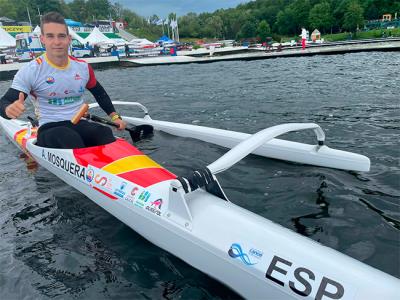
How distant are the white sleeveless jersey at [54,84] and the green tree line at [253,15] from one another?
211ft

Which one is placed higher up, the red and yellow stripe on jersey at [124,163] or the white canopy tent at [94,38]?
the white canopy tent at [94,38]

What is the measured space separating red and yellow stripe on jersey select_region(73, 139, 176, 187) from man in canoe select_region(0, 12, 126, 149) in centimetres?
25

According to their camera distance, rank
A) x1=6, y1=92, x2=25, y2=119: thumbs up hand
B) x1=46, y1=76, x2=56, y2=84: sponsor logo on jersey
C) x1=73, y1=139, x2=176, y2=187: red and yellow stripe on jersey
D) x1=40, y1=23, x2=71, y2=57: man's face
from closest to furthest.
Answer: x1=73, y1=139, x2=176, y2=187: red and yellow stripe on jersey → x1=6, y1=92, x2=25, y2=119: thumbs up hand → x1=40, y1=23, x2=71, y2=57: man's face → x1=46, y1=76, x2=56, y2=84: sponsor logo on jersey

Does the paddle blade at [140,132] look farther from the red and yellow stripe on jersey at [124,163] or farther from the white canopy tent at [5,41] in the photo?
the white canopy tent at [5,41]

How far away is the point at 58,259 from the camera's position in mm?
3215

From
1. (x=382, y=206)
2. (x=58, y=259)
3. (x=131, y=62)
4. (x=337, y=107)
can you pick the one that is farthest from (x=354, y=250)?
(x=131, y=62)

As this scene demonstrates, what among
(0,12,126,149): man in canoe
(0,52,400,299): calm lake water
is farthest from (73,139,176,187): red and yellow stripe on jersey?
(0,52,400,299): calm lake water

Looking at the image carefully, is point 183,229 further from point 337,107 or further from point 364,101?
point 364,101

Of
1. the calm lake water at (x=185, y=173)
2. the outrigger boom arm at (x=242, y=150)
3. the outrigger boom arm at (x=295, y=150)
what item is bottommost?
the calm lake water at (x=185, y=173)

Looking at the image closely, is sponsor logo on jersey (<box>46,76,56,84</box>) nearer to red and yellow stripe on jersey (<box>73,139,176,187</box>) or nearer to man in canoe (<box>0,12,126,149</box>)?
man in canoe (<box>0,12,126,149</box>)

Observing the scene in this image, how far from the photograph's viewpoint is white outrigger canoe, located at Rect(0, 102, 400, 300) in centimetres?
201

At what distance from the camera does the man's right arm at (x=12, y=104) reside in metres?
3.50

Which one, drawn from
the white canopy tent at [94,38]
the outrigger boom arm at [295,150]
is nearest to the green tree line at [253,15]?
the white canopy tent at [94,38]

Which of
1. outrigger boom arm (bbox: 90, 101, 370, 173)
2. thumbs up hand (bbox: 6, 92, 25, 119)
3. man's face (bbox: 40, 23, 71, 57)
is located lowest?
outrigger boom arm (bbox: 90, 101, 370, 173)
